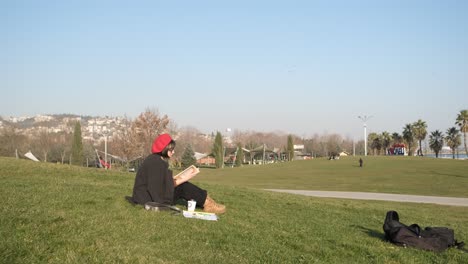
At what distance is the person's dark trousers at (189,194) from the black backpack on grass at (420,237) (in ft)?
11.1

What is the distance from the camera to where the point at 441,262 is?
23.0 feet

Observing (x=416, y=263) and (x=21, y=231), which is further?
(x=416, y=263)

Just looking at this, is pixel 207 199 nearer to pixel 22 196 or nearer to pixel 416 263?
pixel 22 196

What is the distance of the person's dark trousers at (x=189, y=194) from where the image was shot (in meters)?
9.12

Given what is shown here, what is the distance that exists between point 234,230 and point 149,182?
6.25 feet

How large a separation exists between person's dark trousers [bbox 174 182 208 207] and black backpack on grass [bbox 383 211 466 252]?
338 cm

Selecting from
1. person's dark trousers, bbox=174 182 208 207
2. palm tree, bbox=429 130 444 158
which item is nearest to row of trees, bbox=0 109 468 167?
palm tree, bbox=429 130 444 158

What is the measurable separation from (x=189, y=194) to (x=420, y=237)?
4163mm

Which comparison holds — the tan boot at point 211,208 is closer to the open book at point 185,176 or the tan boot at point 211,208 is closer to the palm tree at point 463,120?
the open book at point 185,176

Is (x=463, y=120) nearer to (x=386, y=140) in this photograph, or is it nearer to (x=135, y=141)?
(x=386, y=140)

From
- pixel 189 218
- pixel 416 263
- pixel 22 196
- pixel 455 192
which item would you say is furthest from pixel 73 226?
pixel 455 192

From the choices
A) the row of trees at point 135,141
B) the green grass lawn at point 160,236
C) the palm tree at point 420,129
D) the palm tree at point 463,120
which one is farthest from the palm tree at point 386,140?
the green grass lawn at point 160,236

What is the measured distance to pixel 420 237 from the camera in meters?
7.88

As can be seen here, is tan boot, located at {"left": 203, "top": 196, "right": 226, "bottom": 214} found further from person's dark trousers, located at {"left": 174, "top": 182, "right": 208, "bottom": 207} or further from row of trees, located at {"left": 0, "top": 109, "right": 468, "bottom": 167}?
row of trees, located at {"left": 0, "top": 109, "right": 468, "bottom": 167}
